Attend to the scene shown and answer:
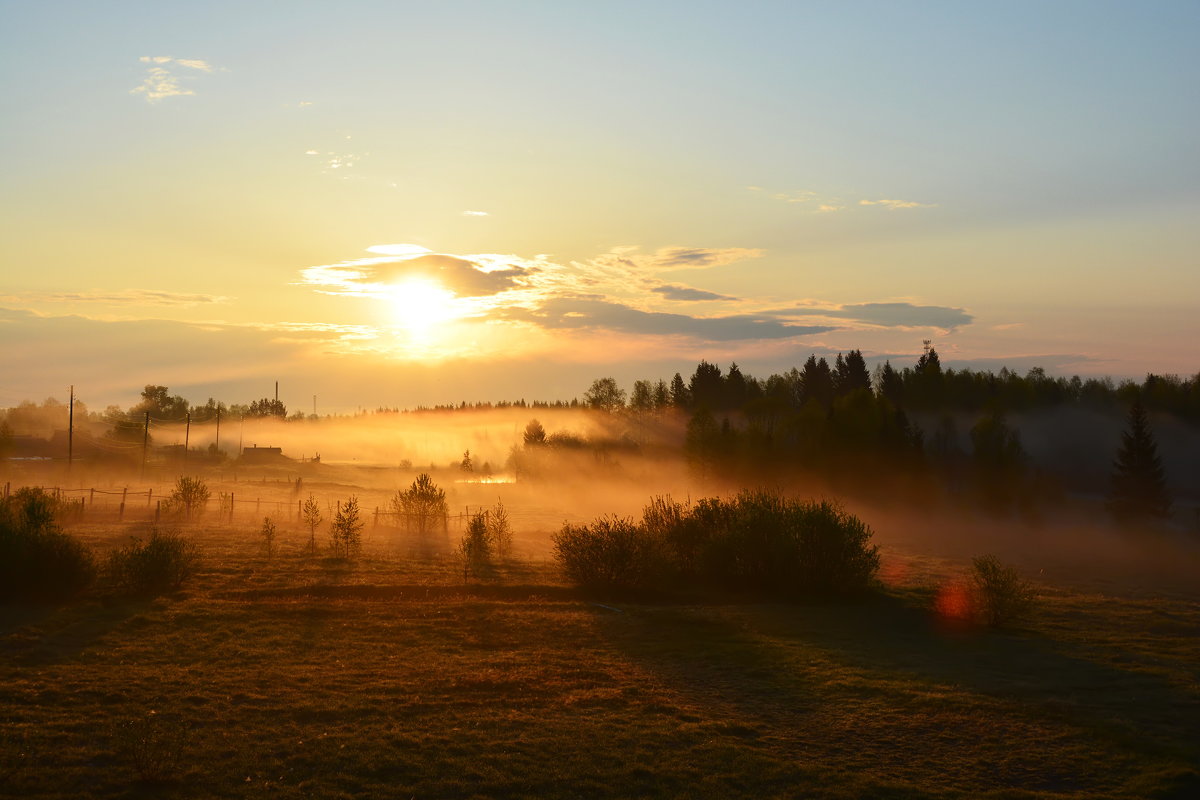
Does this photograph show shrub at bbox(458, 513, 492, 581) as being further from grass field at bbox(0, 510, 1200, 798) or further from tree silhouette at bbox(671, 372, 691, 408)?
tree silhouette at bbox(671, 372, 691, 408)

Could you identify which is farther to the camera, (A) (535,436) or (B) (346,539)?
(A) (535,436)

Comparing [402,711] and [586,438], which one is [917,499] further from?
[402,711]

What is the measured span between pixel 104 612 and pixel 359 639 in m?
7.86

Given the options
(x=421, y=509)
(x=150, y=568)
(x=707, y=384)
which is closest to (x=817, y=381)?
(x=707, y=384)

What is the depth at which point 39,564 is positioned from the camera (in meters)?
26.2

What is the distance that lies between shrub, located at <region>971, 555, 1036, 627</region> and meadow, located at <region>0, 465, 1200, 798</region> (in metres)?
0.75

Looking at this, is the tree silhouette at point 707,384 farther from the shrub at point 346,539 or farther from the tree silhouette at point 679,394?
the shrub at point 346,539

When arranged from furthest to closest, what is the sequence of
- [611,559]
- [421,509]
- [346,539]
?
1. [421,509]
2. [346,539]
3. [611,559]

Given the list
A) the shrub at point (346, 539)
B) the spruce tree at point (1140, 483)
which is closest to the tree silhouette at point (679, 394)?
the spruce tree at point (1140, 483)

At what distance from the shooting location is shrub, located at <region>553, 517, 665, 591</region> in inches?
1228

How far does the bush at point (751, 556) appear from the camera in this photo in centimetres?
3092

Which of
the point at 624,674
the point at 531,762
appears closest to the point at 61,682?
the point at 531,762

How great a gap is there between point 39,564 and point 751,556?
2374 centimetres

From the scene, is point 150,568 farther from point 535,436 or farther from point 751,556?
point 535,436
